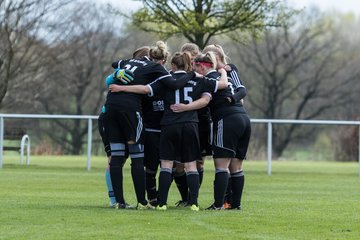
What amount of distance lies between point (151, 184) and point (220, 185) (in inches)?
41.4

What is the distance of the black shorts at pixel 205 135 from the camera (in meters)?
11.5

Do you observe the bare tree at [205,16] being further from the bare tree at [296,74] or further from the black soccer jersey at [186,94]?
the bare tree at [296,74]

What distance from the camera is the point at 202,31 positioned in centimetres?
2428

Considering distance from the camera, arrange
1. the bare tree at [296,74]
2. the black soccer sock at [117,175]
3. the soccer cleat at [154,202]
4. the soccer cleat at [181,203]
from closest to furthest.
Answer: the black soccer sock at [117,175]
the soccer cleat at [154,202]
the soccer cleat at [181,203]
the bare tree at [296,74]

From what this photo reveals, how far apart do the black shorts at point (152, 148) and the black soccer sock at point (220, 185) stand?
0.82 metres

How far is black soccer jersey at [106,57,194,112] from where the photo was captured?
35.8 feet

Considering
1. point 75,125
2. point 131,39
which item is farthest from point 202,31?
point 131,39

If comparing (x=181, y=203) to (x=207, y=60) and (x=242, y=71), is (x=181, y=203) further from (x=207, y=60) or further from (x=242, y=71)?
(x=242, y=71)

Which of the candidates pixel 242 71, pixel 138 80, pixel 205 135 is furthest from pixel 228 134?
pixel 242 71

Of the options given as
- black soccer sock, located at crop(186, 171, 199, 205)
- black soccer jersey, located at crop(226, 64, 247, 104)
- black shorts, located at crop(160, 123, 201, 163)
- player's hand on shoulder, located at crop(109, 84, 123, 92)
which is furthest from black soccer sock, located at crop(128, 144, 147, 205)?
black soccer jersey, located at crop(226, 64, 247, 104)

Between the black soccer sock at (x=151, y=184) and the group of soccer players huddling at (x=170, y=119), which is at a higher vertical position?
the group of soccer players huddling at (x=170, y=119)

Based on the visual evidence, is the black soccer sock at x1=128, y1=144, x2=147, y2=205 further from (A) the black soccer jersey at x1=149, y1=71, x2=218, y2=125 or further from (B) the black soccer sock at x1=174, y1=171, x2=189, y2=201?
(B) the black soccer sock at x1=174, y1=171, x2=189, y2=201

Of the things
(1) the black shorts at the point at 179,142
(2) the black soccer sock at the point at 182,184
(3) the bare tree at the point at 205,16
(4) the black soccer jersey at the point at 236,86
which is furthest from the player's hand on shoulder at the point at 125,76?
(3) the bare tree at the point at 205,16

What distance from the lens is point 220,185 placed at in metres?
11.1
